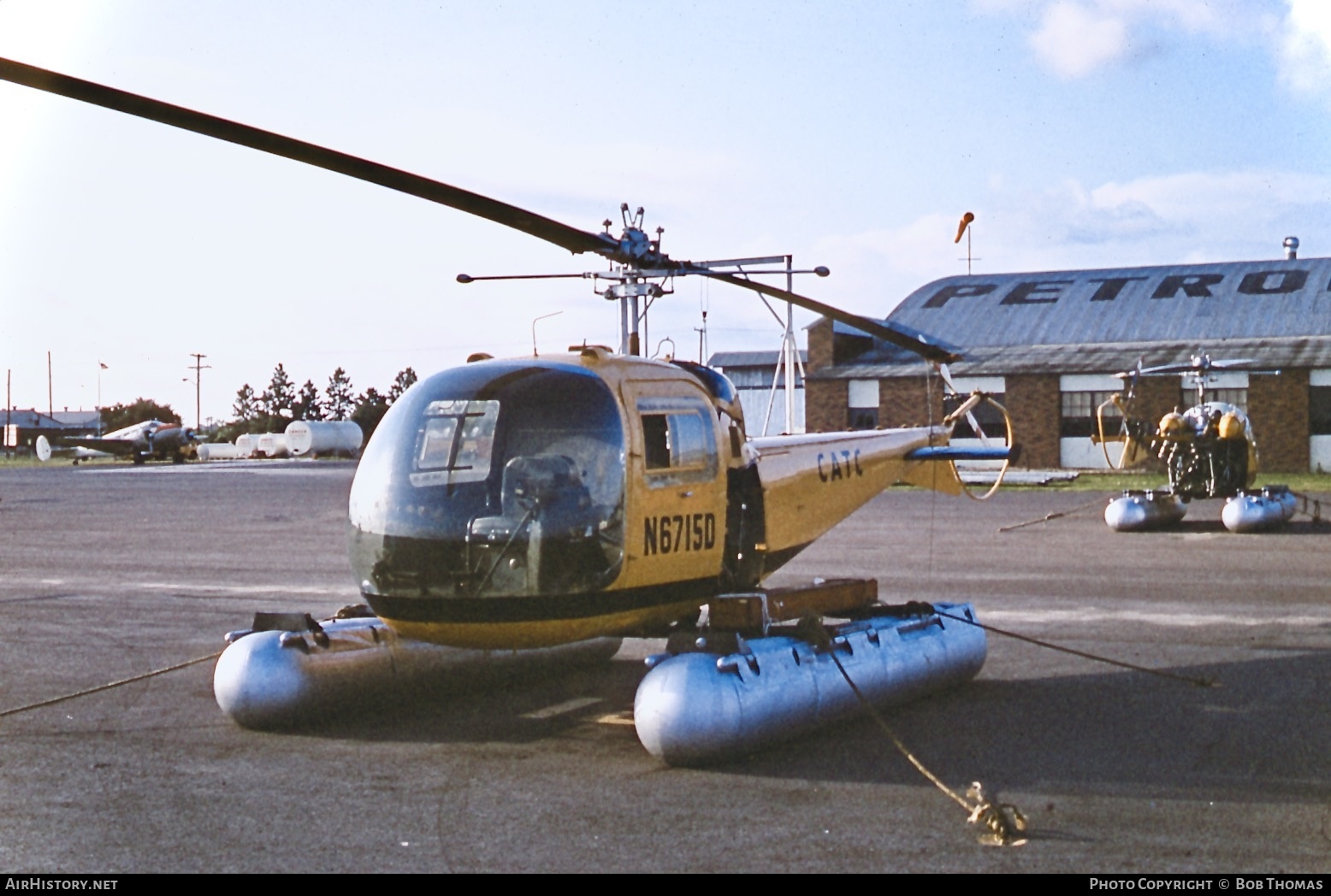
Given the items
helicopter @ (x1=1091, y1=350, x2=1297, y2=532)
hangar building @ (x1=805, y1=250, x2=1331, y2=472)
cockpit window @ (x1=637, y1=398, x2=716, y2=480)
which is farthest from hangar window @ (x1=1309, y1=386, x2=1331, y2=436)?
cockpit window @ (x1=637, y1=398, x2=716, y2=480)

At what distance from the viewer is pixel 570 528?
26.5 feet

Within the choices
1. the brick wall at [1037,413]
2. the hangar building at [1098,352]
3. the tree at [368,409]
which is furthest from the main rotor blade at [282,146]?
the tree at [368,409]

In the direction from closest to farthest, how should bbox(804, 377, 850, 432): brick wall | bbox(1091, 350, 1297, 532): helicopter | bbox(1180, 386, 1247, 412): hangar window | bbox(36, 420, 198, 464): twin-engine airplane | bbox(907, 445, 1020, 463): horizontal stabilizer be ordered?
bbox(907, 445, 1020, 463): horizontal stabilizer < bbox(1091, 350, 1297, 532): helicopter < bbox(1180, 386, 1247, 412): hangar window < bbox(804, 377, 850, 432): brick wall < bbox(36, 420, 198, 464): twin-engine airplane

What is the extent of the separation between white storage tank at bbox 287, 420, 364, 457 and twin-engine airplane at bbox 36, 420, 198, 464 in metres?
6.01

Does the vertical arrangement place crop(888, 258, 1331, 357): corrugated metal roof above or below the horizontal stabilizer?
above

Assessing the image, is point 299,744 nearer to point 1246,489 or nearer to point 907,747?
point 907,747

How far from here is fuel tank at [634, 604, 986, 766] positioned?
777 centimetres

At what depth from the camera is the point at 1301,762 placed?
791cm

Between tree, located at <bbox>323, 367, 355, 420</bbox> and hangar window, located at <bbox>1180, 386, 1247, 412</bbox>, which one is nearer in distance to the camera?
hangar window, located at <bbox>1180, 386, 1247, 412</bbox>

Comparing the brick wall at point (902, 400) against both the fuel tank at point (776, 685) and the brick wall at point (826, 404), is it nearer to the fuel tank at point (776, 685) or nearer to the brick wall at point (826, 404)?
the brick wall at point (826, 404)

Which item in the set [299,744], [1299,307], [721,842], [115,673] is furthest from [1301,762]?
[1299,307]

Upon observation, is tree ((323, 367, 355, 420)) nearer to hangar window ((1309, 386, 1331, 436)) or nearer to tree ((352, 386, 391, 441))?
tree ((352, 386, 391, 441))

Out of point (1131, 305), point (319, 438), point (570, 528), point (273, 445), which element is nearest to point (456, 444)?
point (570, 528)

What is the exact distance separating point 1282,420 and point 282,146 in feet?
153
